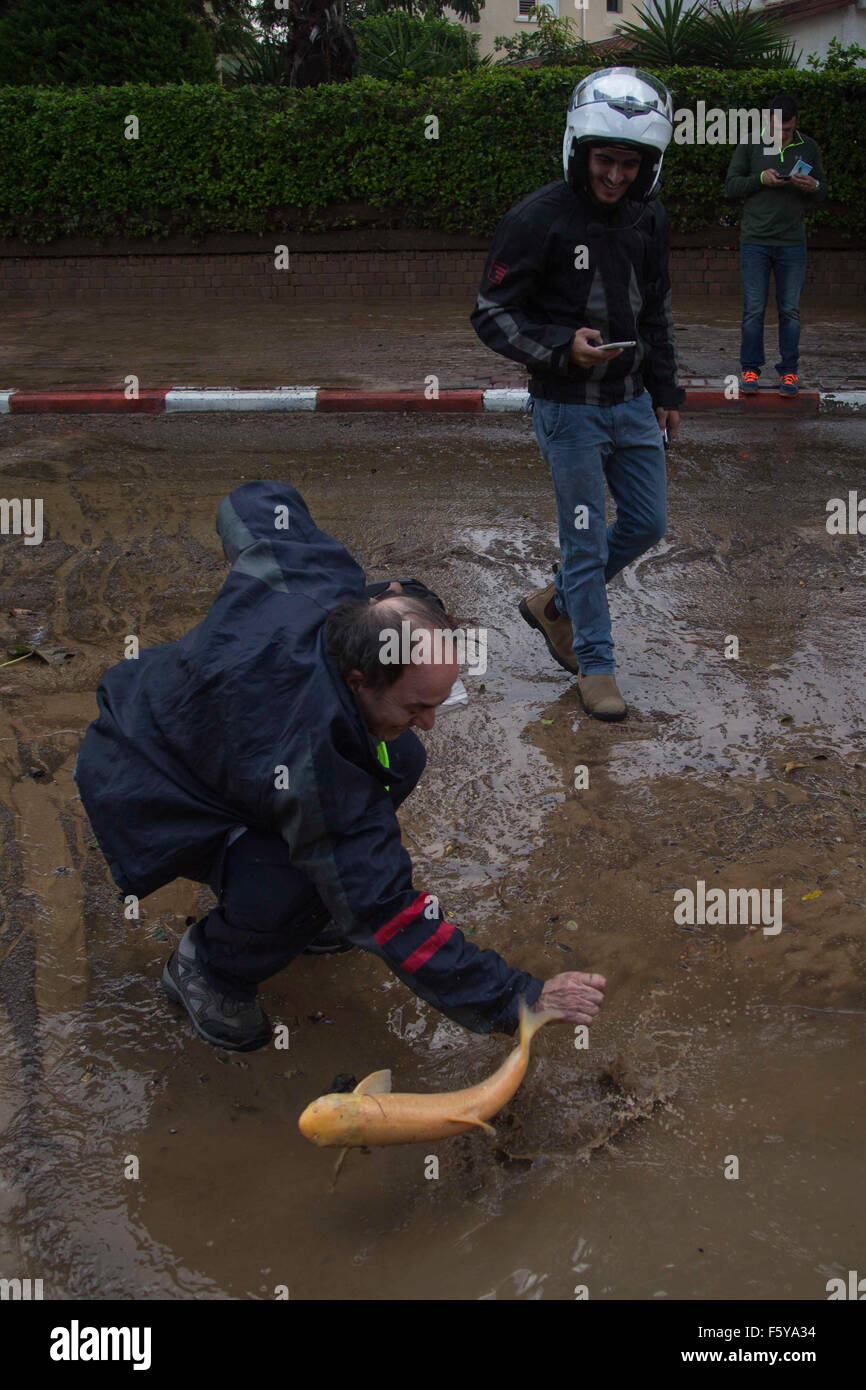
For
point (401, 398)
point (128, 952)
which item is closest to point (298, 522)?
point (128, 952)

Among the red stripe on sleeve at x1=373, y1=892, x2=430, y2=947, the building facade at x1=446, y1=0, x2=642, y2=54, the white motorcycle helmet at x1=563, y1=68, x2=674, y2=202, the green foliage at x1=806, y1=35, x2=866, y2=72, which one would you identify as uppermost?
the building facade at x1=446, y1=0, x2=642, y2=54

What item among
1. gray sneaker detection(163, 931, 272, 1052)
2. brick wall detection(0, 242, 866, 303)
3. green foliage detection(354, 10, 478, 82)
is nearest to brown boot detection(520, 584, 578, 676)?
gray sneaker detection(163, 931, 272, 1052)

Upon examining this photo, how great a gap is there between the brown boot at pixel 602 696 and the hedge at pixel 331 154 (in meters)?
10.0

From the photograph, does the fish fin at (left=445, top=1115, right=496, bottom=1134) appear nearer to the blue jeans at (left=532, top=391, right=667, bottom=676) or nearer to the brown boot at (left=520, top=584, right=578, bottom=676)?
the blue jeans at (left=532, top=391, right=667, bottom=676)

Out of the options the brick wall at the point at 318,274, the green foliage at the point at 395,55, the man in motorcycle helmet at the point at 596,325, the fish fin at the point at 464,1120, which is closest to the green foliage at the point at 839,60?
the brick wall at the point at 318,274

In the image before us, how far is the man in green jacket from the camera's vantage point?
8156 mm

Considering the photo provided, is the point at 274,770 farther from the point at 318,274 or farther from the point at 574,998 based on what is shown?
the point at 318,274

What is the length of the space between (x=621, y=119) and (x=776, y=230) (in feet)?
17.0

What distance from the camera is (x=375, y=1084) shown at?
Answer: 2.40m

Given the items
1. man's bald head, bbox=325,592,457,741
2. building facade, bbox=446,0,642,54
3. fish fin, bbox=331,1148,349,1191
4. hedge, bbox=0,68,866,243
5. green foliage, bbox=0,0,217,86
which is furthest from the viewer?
building facade, bbox=446,0,642,54

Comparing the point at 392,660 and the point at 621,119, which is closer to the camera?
the point at 392,660

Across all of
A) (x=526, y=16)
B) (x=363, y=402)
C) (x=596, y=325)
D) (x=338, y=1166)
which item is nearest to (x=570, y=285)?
(x=596, y=325)

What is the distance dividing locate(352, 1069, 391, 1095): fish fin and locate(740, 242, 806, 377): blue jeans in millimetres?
7015
